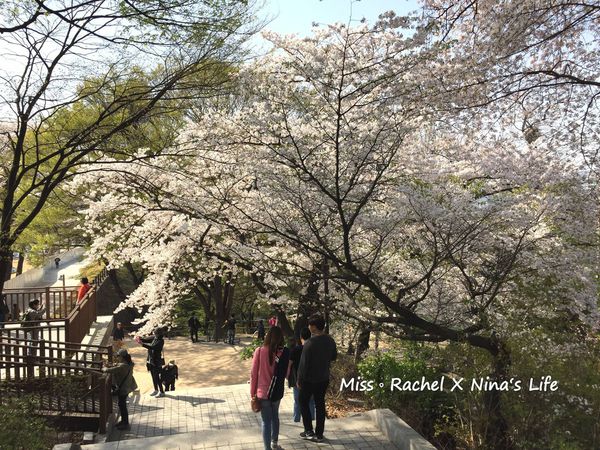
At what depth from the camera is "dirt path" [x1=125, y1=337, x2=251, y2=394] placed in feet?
41.1

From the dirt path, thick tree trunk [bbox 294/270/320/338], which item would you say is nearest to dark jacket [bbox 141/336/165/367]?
thick tree trunk [bbox 294/270/320/338]

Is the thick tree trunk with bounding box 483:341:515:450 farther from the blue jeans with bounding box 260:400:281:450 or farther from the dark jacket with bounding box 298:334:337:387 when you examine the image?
the blue jeans with bounding box 260:400:281:450

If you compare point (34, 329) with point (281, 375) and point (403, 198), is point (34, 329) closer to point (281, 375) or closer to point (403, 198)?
point (281, 375)

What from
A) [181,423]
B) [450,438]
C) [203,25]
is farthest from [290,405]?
[203,25]

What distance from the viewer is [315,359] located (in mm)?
4531

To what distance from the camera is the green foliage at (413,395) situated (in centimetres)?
637

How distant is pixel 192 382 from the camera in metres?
12.6

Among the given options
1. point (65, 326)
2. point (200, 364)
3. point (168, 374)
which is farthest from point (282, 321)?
point (200, 364)

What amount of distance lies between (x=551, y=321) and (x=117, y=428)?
22.3 feet

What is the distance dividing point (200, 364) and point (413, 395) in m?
9.80

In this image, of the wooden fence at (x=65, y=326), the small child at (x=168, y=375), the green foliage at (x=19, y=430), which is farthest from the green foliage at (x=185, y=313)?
the green foliage at (x=19, y=430)

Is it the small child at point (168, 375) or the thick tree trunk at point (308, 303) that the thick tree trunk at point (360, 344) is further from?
the small child at point (168, 375)

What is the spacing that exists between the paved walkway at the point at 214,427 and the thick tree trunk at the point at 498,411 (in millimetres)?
1415

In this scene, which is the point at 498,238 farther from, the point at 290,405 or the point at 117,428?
the point at 117,428
